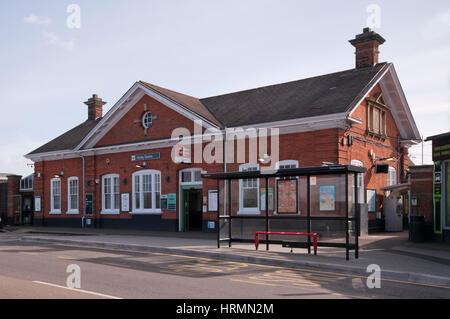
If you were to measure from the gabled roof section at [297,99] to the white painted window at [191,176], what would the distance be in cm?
282

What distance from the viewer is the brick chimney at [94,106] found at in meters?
35.3

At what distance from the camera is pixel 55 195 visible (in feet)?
99.9

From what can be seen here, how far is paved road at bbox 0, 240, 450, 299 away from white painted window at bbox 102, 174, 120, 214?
13155mm

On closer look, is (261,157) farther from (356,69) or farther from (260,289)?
(260,289)

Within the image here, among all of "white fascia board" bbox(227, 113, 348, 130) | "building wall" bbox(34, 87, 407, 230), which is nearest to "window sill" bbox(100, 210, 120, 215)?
"building wall" bbox(34, 87, 407, 230)

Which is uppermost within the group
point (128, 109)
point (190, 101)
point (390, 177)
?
point (190, 101)

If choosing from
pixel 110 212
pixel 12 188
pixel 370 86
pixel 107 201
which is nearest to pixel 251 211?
pixel 370 86

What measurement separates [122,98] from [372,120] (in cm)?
1322

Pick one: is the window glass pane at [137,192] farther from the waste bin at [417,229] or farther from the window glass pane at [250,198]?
the waste bin at [417,229]

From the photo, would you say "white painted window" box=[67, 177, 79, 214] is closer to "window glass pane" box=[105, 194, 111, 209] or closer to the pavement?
"window glass pane" box=[105, 194, 111, 209]

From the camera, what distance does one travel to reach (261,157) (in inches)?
801

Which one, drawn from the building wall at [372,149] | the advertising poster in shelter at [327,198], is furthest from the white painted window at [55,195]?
the advertising poster in shelter at [327,198]

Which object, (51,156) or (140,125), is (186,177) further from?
(51,156)

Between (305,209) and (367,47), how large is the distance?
12.0m
